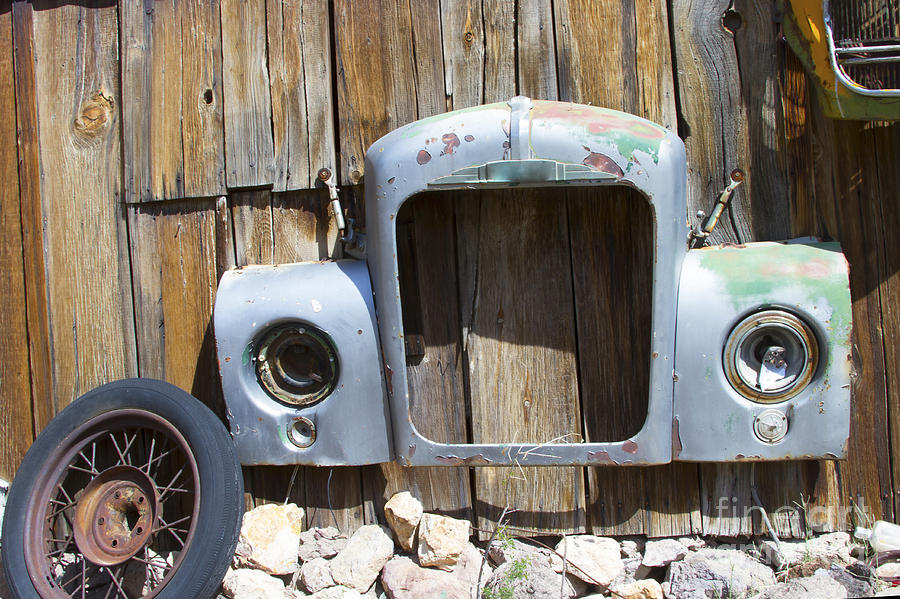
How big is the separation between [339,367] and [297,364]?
182mm

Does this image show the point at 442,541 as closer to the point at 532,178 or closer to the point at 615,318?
the point at 615,318

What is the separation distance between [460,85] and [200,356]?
1.25 metres

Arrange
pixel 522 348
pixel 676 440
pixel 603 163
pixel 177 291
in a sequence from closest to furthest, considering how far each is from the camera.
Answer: pixel 603 163, pixel 676 440, pixel 522 348, pixel 177 291

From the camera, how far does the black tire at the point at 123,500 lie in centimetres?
202

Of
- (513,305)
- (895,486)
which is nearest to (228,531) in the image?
(513,305)

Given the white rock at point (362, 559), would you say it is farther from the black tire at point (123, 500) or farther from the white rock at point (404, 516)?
the black tire at point (123, 500)

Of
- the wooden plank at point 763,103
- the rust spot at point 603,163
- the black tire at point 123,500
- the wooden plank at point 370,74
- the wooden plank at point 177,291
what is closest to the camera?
the rust spot at point 603,163

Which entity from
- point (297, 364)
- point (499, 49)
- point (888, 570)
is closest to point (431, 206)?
point (499, 49)

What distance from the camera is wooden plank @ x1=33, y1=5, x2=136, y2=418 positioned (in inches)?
94.0

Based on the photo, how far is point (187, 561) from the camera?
6.56 ft

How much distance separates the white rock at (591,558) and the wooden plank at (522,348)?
0.18 ft

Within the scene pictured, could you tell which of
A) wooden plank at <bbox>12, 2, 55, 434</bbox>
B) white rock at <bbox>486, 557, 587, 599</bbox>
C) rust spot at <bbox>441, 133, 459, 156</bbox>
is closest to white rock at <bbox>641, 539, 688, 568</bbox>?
white rock at <bbox>486, 557, 587, 599</bbox>

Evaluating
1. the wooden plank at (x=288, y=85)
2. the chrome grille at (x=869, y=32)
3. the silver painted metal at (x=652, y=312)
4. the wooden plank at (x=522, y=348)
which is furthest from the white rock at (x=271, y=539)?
the chrome grille at (x=869, y=32)

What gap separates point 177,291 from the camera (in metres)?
2.36
